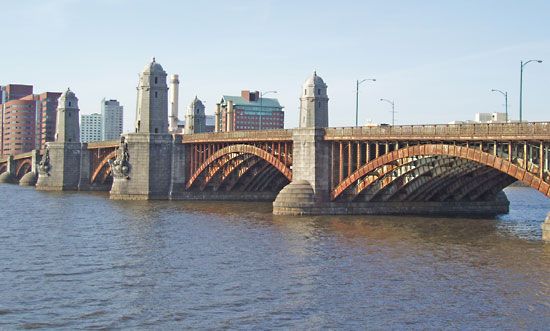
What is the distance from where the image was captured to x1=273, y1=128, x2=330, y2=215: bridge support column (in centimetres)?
7656

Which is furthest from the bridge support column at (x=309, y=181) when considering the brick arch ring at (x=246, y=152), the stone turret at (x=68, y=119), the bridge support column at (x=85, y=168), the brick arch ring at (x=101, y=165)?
the stone turret at (x=68, y=119)

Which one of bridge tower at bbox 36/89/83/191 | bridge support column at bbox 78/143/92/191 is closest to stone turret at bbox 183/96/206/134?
bridge support column at bbox 78/143/92/191

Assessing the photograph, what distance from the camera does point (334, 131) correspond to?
76375mm

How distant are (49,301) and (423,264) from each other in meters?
22.2

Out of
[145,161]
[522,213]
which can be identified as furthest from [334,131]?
[145,161]

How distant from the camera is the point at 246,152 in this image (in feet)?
305

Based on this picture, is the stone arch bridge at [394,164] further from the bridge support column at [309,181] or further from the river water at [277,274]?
the river water at [277,274]

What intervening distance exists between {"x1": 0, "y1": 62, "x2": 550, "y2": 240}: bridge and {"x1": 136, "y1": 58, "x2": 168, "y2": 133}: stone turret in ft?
0.47

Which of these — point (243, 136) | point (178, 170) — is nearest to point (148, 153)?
point (178, 170)

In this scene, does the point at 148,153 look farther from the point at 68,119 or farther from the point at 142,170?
the point at 68,119

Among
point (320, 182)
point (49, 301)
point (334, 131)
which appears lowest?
point (49, 301)

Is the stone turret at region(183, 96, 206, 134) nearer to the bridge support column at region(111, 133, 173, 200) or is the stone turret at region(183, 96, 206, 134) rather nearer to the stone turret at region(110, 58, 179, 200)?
the stone turret at region(110, 58, 179, 200)

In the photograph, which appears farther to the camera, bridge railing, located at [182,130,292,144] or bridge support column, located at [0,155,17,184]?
bridge support column, located at [0,155,17,184]

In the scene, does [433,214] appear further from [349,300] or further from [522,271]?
[349,300]
